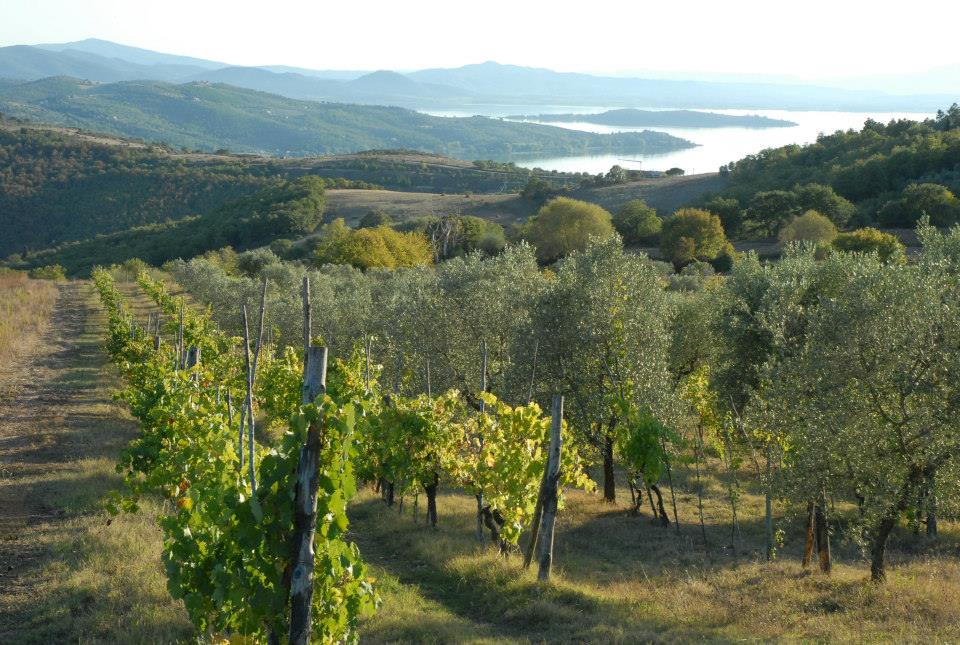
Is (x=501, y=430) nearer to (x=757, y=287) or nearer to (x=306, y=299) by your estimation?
(x=306, y=299)

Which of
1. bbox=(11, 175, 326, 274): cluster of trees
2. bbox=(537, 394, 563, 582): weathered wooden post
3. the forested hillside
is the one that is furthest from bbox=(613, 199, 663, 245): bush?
bbox=(537, 394, 563, 582): weathered wooden post

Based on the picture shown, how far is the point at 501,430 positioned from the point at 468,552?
242 centimetres

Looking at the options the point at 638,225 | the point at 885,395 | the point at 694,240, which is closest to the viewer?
the point at 885,395

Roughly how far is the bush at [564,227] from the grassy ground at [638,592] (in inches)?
2209

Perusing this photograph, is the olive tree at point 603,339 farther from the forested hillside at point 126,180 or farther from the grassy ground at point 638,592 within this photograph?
the forested hillside at point 126,180

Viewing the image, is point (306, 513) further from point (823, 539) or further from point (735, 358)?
point (735, 358)

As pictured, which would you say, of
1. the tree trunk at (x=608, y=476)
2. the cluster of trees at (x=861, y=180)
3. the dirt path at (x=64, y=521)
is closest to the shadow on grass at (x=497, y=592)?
the dirt path at (x=64, y=521)

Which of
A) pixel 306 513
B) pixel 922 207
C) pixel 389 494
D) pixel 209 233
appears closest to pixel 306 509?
pixel 306 513

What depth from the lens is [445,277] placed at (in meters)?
Answer: 24.5

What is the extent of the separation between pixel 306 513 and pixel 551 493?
6780 mm

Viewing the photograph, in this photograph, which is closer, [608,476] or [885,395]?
[885,395]

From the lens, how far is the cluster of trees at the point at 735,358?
13062 millimetres

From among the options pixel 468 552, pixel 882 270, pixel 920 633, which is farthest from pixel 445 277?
pixel 920 633

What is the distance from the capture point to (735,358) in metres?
23.6
